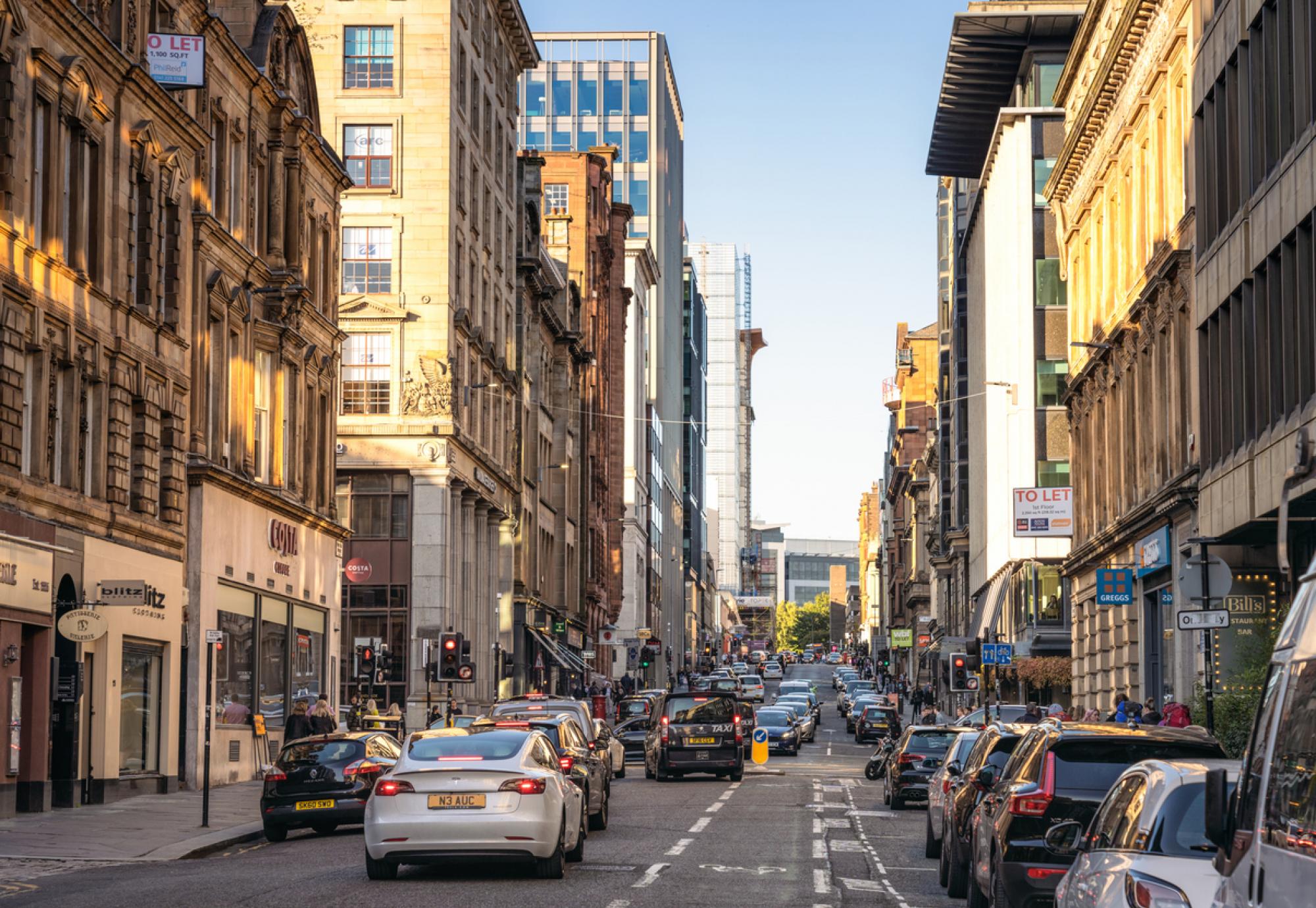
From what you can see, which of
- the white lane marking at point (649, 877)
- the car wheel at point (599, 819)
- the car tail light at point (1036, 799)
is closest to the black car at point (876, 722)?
the car wheel at point (599, 819)

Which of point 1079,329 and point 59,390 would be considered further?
point 1079,329

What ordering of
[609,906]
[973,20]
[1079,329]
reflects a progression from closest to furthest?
[609,906]
[1079,329]
[973,20]

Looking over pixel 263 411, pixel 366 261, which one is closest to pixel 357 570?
pixel 263 411

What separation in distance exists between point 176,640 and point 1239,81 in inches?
849

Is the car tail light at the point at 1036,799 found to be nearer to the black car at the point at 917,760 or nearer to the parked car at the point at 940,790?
the parked car at the point at 940,790

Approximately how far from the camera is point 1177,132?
127 ft

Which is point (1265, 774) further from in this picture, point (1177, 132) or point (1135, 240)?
point (1135, 240)

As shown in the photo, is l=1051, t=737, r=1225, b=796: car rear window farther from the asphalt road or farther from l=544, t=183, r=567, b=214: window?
l=544, t=183, r=567, b=214: window

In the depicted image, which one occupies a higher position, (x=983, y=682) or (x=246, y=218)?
(x=246, y=218)

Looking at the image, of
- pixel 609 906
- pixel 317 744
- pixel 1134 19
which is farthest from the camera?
pixel 1134 19

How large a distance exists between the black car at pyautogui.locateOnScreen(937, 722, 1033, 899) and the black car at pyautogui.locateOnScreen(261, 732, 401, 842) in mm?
8938

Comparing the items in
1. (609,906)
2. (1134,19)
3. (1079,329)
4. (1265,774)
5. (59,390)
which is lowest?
(609,906)

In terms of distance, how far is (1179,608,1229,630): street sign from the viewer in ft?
75.0

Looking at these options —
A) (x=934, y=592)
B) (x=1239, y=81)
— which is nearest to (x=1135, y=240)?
(x=1239, y=81)
